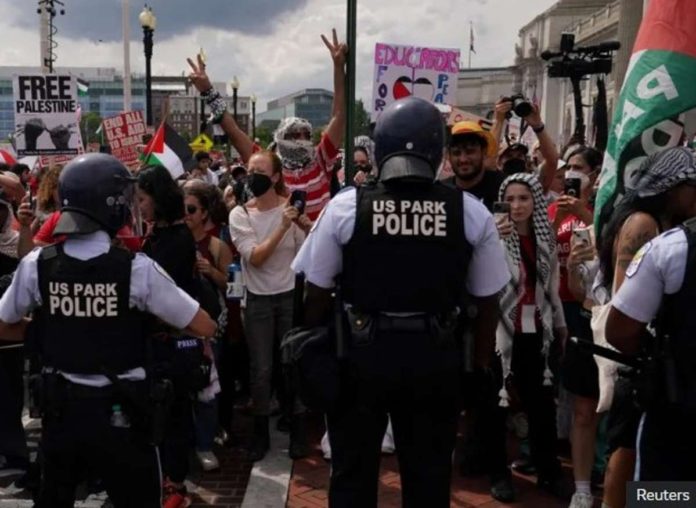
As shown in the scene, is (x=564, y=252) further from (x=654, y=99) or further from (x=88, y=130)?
(x=88, y=130)

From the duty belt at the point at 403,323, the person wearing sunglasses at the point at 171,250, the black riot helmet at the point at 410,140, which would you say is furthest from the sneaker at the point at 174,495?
the black riot helmet at the point at 410,140

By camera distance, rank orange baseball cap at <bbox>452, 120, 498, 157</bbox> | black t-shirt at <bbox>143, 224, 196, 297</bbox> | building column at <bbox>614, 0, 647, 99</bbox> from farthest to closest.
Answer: building column at <bbox>614, 0, 647, 99</bbox>
orange baseball cap at <bbox>452, 120, 498, 157</bbox>
black t-shirt at <bbox>143, 224, 196, 297</bbox>

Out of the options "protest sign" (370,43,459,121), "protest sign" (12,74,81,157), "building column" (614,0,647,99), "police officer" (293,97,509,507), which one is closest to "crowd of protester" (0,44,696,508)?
"police officer" (293,97,509,507)

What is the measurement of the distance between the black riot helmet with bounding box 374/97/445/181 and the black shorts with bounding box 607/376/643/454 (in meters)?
1.27

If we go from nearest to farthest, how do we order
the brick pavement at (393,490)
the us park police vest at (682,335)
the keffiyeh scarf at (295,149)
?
the us park police vest at (682,335) → the brick pavement at (393,490) → the keffiyeh scarf at (295,149)

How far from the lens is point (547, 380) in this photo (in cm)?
493

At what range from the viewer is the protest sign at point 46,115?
10250 mm

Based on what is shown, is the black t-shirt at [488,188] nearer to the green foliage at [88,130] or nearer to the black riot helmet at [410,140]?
the black riot helmet at [410,140]

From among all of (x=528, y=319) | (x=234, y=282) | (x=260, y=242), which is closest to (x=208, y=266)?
(x=234, y=282)

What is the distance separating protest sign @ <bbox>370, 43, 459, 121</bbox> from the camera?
6.89 meters

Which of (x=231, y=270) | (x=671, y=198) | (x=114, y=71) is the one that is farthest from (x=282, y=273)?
(x=114, y=71)

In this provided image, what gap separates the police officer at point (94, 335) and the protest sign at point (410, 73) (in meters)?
3.68

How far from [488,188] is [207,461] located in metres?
2.65

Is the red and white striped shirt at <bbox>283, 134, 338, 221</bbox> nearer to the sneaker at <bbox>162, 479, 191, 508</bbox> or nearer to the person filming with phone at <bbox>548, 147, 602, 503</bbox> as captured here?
the person filming with phone at <bbox>548, 147, 602, 503</bbox>
